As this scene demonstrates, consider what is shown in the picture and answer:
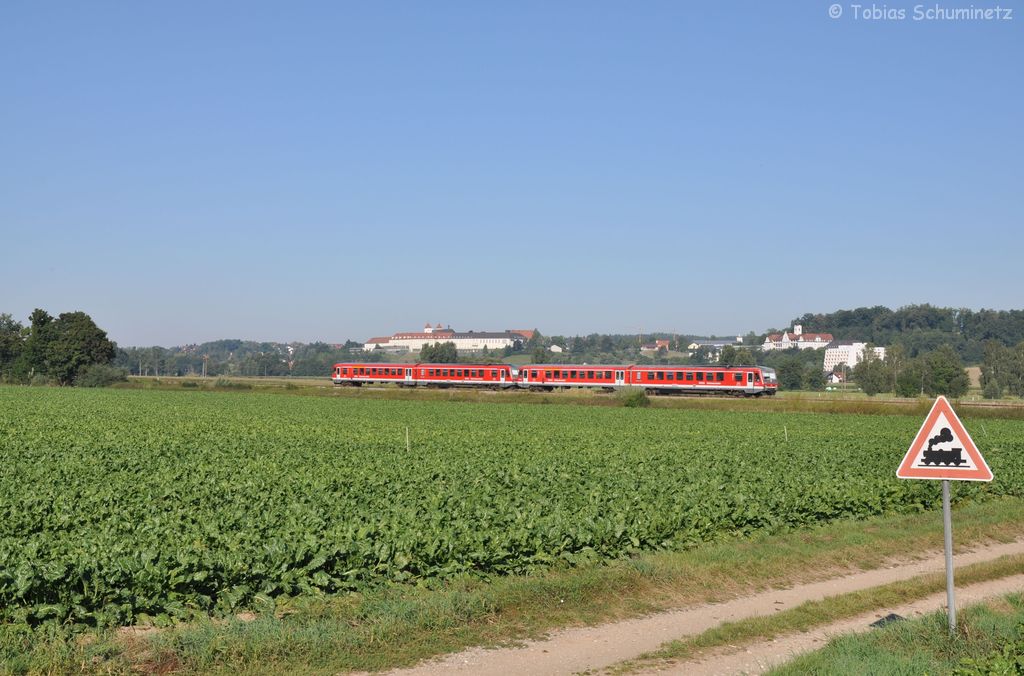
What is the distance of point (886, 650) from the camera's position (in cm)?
1170

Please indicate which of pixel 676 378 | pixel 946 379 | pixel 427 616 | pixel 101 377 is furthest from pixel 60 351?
pixel 427 616

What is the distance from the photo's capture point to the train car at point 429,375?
88.9 metres

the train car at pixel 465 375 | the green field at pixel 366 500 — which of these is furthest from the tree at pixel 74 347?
the green field at pixel 366 500

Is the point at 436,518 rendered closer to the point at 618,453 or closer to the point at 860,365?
the point at 618,453

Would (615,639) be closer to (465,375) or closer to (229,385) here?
(465,375)

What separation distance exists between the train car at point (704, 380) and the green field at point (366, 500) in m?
34.2

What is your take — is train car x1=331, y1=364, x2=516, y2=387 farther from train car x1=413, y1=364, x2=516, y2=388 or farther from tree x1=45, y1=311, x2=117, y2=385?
tree x1=45, y1=311, x2=117, y2=385

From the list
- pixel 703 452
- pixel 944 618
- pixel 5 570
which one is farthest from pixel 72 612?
pixel 703 452

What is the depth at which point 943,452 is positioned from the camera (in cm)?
1230

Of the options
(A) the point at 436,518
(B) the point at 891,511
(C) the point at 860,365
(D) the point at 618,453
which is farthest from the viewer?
(C) the point at 860,365

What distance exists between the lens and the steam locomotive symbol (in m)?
12.2

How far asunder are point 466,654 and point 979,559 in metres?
12.2

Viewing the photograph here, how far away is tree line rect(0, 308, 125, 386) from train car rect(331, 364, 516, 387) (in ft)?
152

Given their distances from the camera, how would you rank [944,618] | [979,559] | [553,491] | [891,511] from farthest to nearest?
1. [891,511]
2. [553,491]
3. [979,559]
4. [944,618]
